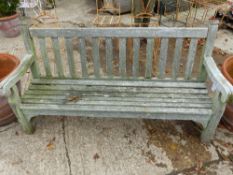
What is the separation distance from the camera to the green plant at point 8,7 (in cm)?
427

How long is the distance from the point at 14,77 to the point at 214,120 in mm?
1806

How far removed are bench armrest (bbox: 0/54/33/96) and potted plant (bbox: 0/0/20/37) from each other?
7.53ft

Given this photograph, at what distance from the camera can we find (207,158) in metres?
2.41

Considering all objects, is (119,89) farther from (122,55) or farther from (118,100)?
(122,55)

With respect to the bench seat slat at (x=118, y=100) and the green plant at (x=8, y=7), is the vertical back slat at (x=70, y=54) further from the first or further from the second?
the green plant at (x=8, y=7)

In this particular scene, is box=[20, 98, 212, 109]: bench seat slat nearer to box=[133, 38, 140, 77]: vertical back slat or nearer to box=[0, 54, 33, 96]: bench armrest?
box=[0, 54, 33, 96]: bench armrest

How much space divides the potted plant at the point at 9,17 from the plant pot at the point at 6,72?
1792 millimetres

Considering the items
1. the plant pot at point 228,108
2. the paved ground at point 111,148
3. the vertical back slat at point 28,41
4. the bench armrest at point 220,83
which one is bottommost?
the paved ground at point 111,148

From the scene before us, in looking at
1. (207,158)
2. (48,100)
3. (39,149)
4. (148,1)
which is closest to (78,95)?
(48,100)

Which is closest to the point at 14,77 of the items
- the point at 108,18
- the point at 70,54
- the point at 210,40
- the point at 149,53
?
the point at 70,54

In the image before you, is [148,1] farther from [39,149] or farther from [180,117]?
[39,149]

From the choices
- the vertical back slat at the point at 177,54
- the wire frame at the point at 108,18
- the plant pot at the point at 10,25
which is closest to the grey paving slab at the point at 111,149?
the vertical back slat at the point at 177,54

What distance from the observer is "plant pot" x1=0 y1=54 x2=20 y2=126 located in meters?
2.65

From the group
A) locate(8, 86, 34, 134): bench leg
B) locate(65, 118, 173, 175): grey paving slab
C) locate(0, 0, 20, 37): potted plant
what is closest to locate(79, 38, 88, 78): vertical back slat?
locate(65, 118, 173, 175): grey paving slab
